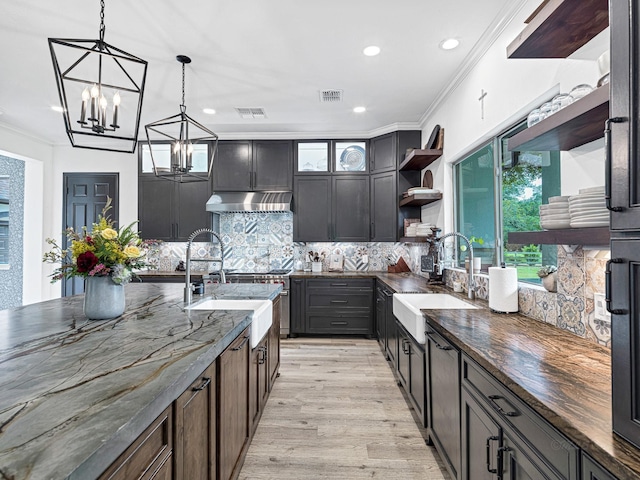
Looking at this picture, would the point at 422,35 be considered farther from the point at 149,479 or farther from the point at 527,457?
the point at 149,479

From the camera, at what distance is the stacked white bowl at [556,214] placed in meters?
1.35

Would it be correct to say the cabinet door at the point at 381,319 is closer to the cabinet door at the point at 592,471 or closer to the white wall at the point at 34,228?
the cabinet door at the point at 592,471

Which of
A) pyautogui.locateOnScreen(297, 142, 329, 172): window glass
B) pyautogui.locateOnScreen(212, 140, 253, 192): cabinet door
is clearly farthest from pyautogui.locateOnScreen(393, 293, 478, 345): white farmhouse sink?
pyautogui.locateOnScreen(212, 140, 253, 192): cabinet door

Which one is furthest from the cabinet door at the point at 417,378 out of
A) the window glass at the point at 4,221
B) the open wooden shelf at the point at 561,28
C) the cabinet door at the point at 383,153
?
the window glass at the point at 4,221

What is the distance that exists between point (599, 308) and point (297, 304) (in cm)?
346

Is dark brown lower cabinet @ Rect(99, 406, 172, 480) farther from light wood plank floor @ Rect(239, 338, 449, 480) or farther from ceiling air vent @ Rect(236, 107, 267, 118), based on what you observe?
ceiling air vent @ Rect(236, 107, 267, 118)

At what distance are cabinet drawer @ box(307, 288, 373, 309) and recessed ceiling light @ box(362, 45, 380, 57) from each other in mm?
2797

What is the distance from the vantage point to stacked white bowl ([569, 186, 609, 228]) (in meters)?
1.18

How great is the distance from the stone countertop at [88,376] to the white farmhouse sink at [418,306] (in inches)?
42.8

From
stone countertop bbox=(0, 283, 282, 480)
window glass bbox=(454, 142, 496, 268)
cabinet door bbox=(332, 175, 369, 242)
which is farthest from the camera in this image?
cabinet door bbox=(332, 175, 369, 242)

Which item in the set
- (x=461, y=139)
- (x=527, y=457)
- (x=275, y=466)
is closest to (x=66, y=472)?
(x=527, y=457)

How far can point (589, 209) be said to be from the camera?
1216mm

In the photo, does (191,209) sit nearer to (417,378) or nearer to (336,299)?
(336,299)

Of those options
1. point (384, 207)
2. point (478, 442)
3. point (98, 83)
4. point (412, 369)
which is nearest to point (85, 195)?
point (98, 83)
